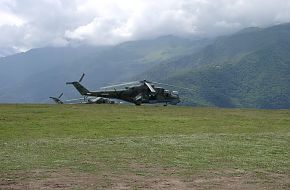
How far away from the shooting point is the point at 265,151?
72.6 ft

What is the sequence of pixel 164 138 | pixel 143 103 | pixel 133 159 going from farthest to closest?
pixel 143 103, pixel 164 138, pixel 133 159

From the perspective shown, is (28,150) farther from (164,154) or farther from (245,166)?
(245,166)

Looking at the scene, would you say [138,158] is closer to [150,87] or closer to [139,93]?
[150,87]

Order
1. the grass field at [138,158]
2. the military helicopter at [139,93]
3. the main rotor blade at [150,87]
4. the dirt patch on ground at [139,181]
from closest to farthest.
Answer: the dirt patch on ground at [139,181] < the grass field at [138,158] < the main rotor blade at [150,87] < the military helicopter at [139,93]

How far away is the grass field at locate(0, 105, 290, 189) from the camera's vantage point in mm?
14891

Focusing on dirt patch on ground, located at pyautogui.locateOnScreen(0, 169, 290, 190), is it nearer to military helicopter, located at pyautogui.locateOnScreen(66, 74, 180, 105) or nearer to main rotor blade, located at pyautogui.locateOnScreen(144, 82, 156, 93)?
main rotor blade, located at pyautogui.locateOnScreen(144, 82, 156, 93)

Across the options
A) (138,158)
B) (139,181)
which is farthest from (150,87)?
(139,181)

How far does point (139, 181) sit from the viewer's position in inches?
591

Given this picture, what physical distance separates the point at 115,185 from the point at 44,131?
18.1 m

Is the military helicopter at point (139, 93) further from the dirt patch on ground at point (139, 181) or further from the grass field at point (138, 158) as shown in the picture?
the dirt patch on ground at point (139, 181)

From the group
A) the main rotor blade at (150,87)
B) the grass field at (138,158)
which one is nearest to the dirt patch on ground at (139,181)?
the grass field at (138,158)

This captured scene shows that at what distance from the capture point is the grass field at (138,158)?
48.9 feet

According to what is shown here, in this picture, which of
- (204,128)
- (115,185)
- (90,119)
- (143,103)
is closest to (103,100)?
(143,103)

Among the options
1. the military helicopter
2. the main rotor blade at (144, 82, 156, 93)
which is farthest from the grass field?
the military helicopter
